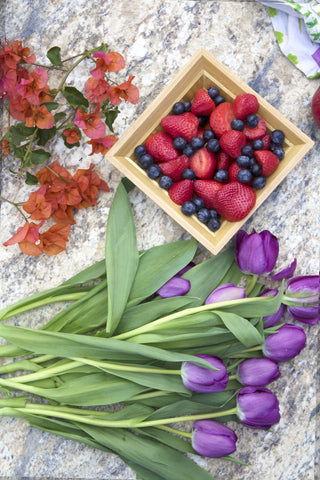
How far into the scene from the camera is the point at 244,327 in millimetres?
883

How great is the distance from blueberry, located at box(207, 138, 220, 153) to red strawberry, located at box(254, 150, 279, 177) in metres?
0.08

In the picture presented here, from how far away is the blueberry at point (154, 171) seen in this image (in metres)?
0.95

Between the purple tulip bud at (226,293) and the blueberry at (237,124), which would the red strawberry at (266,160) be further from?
the purple tulip bud at (226,293)

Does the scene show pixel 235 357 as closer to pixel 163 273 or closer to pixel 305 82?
pixel 163 273

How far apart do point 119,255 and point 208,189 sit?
0.67ft

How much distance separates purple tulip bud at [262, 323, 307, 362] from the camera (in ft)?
2.96

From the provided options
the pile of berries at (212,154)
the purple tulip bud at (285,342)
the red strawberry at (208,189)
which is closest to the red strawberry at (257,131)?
the pile of berries at (212,154)

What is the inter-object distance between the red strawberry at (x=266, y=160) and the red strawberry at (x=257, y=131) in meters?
0.04

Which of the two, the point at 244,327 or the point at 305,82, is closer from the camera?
the point at 244,327

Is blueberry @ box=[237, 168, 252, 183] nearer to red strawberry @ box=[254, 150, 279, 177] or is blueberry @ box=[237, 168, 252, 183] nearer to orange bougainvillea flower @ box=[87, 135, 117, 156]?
red strawberry @ box=[254, 150, 279, 177]

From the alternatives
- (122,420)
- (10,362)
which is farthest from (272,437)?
(10,362)

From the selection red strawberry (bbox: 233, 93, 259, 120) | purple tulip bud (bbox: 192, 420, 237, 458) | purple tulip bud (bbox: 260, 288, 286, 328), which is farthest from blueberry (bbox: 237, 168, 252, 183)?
purple tulip bud (bbox: 192, 420, 237, 458)

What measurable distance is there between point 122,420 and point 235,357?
237mm

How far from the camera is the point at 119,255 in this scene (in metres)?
0.95
